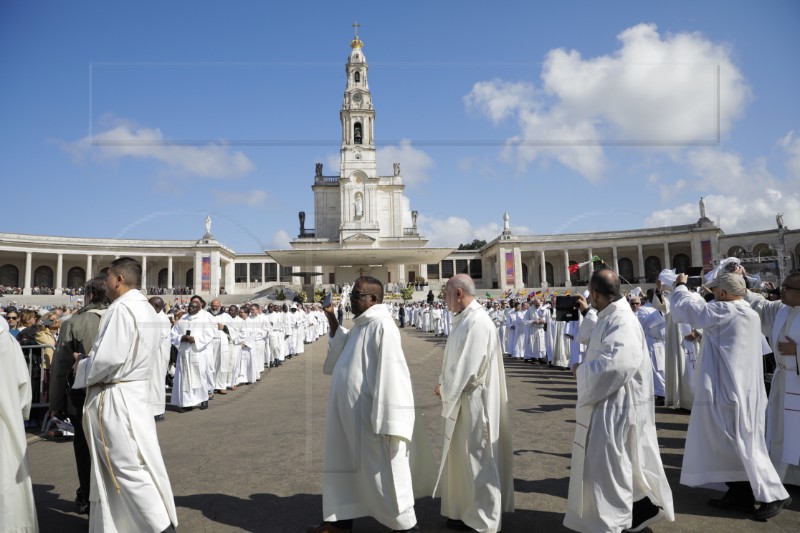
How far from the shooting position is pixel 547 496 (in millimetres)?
4480

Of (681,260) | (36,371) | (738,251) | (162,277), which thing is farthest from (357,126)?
(36,371)

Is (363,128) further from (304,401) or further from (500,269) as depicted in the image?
(304,401)

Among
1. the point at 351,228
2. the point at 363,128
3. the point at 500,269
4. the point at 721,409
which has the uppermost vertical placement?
the point at 363,128

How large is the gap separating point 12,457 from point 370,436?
2.64 meters

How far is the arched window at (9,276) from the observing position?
5744cm

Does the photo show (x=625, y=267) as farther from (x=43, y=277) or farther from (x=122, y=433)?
(x=43, y=277)

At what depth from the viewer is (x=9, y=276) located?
190ft

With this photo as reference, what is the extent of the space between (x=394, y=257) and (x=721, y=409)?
4676 cm

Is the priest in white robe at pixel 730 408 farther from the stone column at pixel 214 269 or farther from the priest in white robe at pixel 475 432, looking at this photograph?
the stone column at pixel 214 269

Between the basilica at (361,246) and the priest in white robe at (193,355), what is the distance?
41.9 meters

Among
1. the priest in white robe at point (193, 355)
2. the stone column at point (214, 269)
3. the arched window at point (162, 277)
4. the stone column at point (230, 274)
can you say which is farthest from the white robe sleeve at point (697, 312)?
the arched window at point (162, 277)

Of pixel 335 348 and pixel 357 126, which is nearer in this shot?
pixel 335 348

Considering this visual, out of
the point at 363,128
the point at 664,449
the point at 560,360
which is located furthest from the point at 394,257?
the point at 664,449

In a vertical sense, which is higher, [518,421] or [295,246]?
[295,246]
